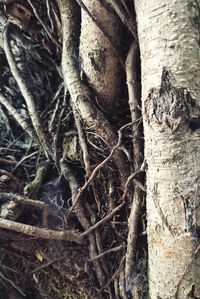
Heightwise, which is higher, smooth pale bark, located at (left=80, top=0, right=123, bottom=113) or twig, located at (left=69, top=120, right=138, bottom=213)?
smooth pale bark, located at (left=80, top=0, right=123, bottom=113)

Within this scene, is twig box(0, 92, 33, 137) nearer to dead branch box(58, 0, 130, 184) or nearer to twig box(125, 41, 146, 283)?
dead branch box(58, 0, 130, 184)

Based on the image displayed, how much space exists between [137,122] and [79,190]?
23 cm

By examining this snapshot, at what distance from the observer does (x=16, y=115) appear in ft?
3.81

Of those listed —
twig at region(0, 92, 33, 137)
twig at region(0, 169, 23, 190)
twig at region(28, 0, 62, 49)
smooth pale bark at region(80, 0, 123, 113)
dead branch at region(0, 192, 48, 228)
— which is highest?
twig at region(28, 0, 62, 49)

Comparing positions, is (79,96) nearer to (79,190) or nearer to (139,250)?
(79,190)

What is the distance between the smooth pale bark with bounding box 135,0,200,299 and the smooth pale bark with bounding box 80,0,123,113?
155mm

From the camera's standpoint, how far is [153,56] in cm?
78

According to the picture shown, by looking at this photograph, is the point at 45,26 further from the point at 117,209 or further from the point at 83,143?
the point at 117,209

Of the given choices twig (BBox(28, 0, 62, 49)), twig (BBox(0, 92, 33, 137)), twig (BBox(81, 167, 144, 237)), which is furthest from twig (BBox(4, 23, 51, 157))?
twig (BBox(81, 167, 144, 237))

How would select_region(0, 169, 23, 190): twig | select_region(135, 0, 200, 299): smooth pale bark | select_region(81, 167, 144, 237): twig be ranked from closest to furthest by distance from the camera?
1. select_region(135, 0, 200, 299): smooth pale bark
2. select_region(81, 167, 144, 237): twig
3. select_region(0, 169, 23, 190): twig

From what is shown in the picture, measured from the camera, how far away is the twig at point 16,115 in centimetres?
114

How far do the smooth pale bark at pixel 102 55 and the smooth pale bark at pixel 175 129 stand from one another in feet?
0.51

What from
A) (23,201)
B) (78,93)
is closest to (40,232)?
(23,201)

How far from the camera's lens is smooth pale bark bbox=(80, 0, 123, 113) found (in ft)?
3.04
